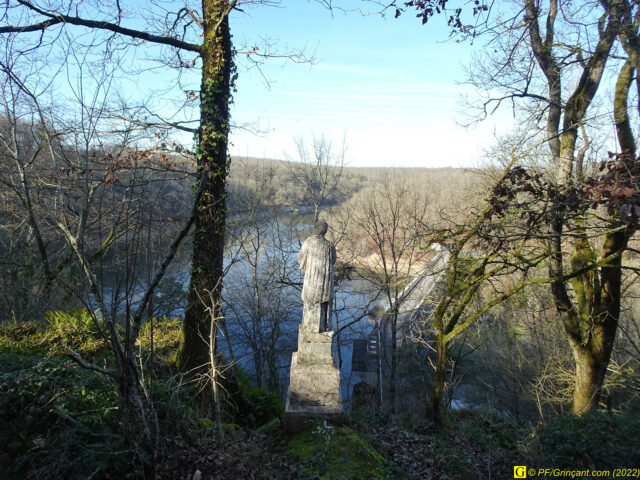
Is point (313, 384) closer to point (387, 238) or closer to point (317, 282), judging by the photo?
point (317, 282)

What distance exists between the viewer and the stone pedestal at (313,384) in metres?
4.86

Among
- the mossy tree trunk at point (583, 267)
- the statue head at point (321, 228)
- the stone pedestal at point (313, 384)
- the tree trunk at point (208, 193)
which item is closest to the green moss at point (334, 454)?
the stone pedestal at point (313, 384)

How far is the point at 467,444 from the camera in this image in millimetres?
6312

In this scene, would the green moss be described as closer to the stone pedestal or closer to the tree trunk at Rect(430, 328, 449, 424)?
the stone pedestal

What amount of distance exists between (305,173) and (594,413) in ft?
44.8

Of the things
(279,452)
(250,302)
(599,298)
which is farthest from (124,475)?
(250,302)

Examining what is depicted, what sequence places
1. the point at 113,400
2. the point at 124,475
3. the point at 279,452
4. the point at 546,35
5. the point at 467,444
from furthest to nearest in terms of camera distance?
the point at 546,35, the point at 467,444, the point at 279,452, the point at 113,400, the point at 124,475

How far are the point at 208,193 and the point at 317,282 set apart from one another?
235 centimetres

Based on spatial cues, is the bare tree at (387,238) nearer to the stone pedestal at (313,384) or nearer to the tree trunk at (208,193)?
the stone pedestal at (313,384)

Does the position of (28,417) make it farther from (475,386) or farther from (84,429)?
(475,386)

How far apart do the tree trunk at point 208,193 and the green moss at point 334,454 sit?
231cm

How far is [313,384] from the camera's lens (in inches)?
197

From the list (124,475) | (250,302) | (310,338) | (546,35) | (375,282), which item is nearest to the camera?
(124,475)

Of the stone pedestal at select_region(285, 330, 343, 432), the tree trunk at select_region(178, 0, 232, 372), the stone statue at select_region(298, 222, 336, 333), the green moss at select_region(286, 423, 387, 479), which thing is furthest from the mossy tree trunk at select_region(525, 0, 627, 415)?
the tree trunk at select_region(178, 0, 232, 372)
